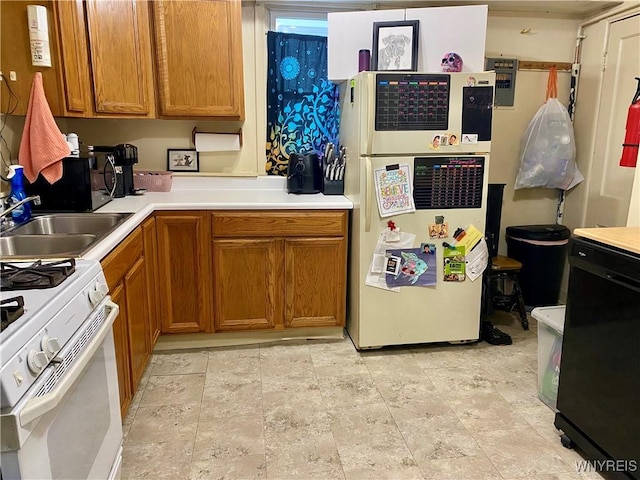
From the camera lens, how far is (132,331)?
7.07 feet

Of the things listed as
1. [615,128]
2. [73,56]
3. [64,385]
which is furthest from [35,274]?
[615,128]

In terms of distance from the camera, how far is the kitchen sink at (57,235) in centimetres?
190

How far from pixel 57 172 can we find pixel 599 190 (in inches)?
131

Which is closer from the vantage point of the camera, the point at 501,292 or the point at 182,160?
the point at 182,160

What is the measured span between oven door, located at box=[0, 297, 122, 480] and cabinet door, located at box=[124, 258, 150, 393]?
52 cm

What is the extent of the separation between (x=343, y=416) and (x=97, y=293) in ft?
4.20

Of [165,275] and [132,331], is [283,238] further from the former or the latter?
[132,331]

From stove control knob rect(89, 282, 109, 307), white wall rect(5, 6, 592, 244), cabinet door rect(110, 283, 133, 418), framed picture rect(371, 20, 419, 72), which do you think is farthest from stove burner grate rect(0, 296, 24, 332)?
framed picture rect(371, 20, 419, 72)

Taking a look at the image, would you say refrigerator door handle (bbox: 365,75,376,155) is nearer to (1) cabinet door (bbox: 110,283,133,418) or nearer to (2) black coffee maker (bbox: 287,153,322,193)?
(2) black coffee maker (bbox: 287,153,322,193)

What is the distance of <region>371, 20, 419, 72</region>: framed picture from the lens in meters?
2.88

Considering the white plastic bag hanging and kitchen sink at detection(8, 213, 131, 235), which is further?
the white plastic bag hanging

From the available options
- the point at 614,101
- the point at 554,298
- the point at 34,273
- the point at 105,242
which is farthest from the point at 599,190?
the point at 34,273

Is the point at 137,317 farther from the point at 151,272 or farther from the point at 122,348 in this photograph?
the point at 151,272

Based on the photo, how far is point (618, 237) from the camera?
1798 mm
